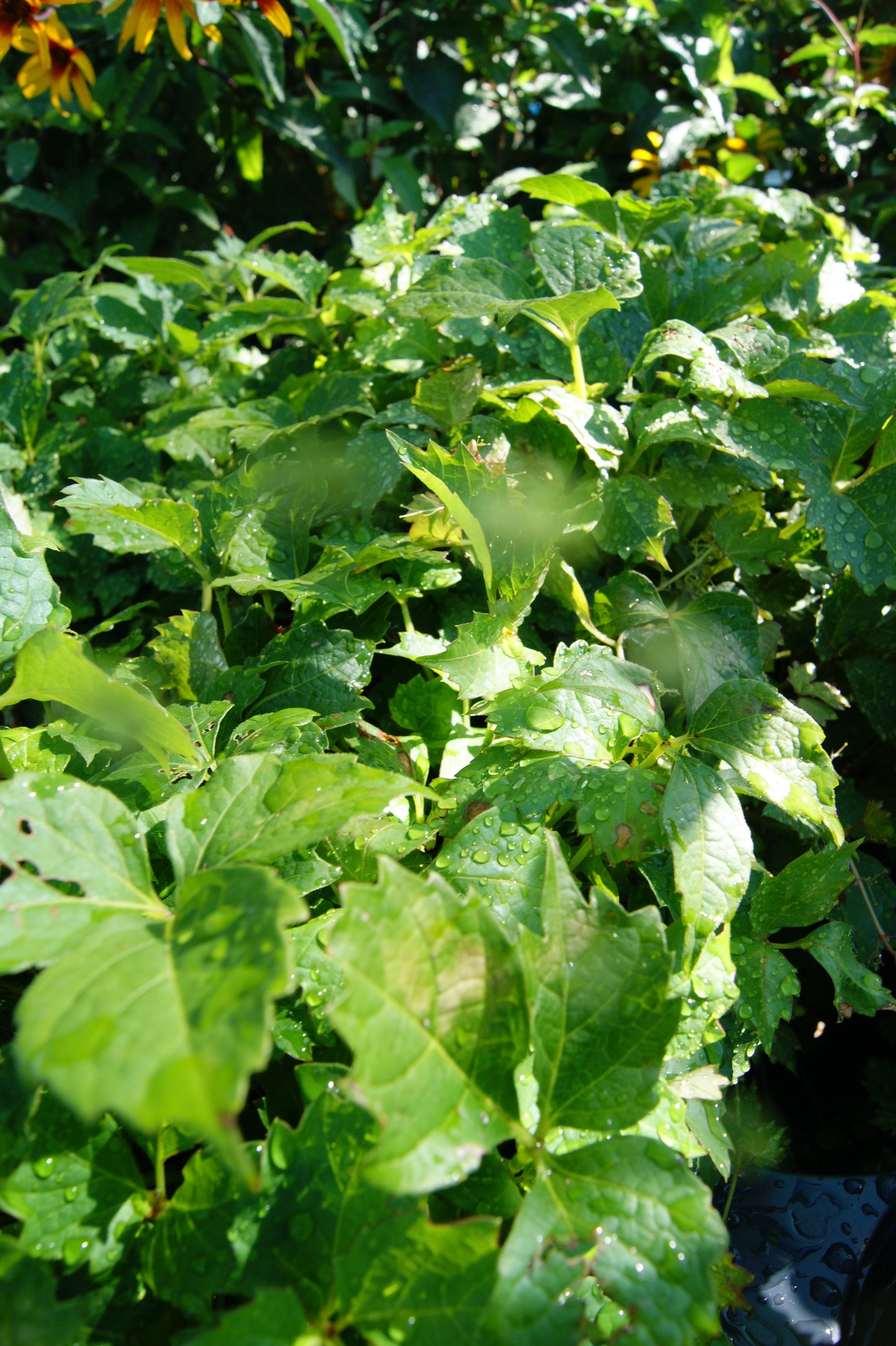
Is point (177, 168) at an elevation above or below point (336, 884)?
above

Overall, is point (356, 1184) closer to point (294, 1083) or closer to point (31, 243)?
point (294, 1083)

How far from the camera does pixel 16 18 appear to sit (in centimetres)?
175

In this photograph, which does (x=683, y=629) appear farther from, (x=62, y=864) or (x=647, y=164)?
(x=647, y=164)

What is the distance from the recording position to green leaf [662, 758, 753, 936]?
2.60 feet

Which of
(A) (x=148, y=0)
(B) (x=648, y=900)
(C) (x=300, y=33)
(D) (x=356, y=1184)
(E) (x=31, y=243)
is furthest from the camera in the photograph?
(E) (x=31, y=243)

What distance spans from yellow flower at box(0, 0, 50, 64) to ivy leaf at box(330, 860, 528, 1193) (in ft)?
6.39

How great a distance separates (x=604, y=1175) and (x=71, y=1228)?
39 cm

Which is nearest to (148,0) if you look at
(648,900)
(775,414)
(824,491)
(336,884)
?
(775,414)

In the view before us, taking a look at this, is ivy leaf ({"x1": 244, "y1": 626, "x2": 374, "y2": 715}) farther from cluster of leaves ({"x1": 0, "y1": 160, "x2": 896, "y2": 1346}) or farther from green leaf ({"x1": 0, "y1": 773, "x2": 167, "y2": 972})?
green leaf ({"x1": 0, "y1": 773, "x2": 167, "y2": 972})

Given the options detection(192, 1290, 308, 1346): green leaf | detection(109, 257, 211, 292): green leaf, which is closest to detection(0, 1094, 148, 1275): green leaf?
detection(192, 1290, 308, 1346): green leaf

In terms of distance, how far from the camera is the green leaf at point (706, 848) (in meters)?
0.79

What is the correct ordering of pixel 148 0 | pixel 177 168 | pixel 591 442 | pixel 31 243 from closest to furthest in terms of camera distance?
pixel 591 442
pixel 148 0
pixel 177 168
pixel 31 243

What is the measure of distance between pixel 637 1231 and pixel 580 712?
1.51 ft

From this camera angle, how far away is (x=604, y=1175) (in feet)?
2.03
